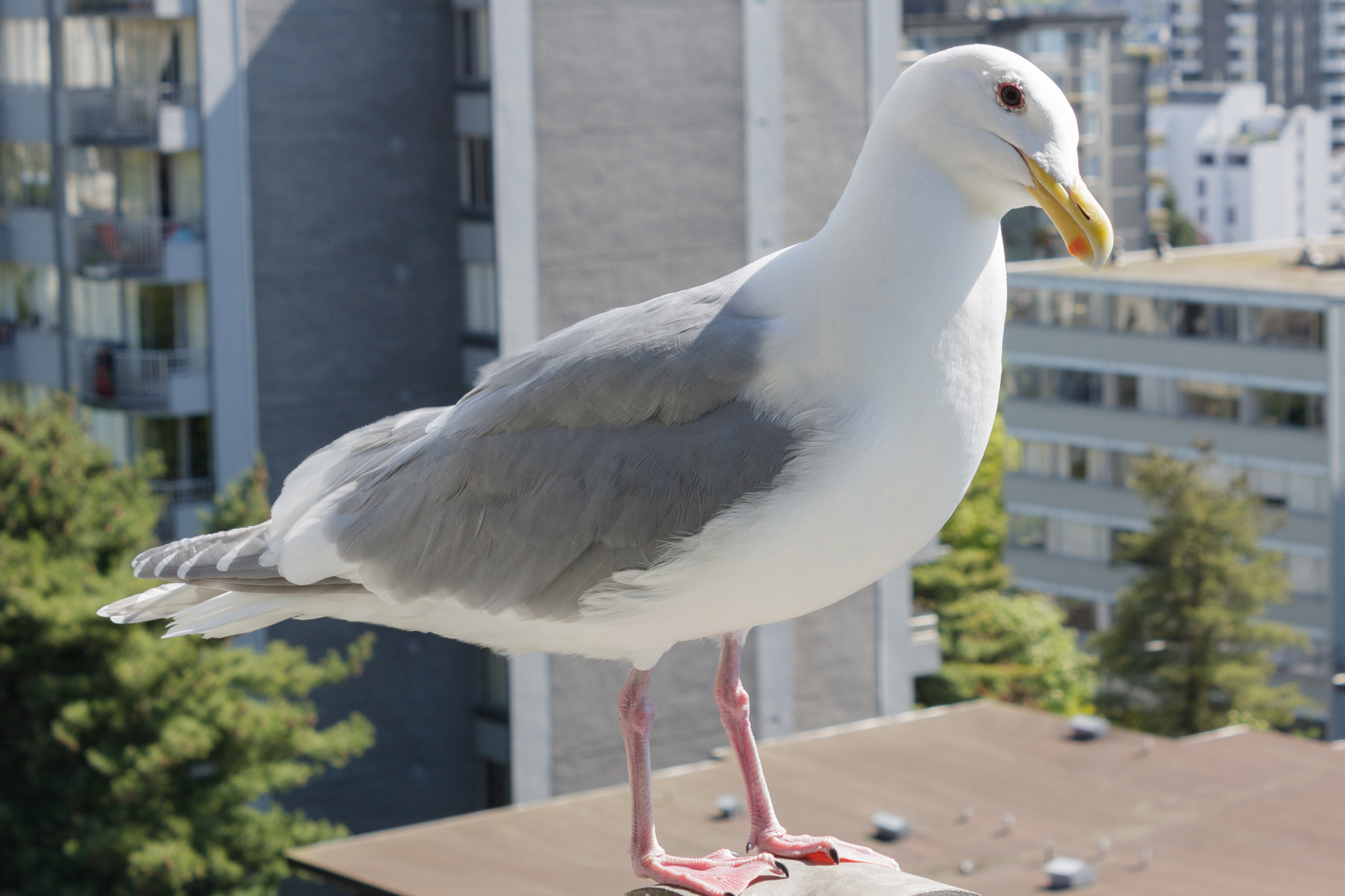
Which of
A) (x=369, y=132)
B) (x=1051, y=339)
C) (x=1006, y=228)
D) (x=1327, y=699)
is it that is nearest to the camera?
(x=369, y=132)

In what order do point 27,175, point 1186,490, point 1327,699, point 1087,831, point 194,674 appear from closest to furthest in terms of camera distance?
point 1087,831, point 194,674, point 27,175, point 1186,490, point 1327,699

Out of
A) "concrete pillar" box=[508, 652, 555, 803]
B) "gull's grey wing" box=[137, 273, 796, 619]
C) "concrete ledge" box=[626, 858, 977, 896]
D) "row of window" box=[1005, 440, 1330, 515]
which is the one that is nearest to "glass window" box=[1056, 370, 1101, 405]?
"row of window" box=[1005, 440, 1330, 515]

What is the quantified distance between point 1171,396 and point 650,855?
6238 cm

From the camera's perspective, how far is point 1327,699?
185ft

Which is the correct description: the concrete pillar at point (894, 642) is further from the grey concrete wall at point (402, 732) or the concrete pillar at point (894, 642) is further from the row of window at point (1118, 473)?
the row of window at point (1118, 473)

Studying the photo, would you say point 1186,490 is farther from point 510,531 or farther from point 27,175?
point 510,531

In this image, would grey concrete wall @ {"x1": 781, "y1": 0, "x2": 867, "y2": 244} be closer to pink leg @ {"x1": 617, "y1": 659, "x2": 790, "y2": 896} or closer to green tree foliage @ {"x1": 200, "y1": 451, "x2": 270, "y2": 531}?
green tree foliage @ {"x1": 200, "y1": 451, "x2": 270, "y2": 531}

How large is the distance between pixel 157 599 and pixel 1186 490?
40300 millimetres

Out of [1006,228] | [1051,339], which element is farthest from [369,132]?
[1006,228]

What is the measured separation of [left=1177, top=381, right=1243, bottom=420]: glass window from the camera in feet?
204

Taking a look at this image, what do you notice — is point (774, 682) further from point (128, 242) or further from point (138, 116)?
point (138, 116)

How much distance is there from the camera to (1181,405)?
64.8 metres

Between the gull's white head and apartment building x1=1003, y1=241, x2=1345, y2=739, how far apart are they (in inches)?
1910

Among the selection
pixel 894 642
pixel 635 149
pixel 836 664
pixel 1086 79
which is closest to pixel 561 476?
pixel 635 149
